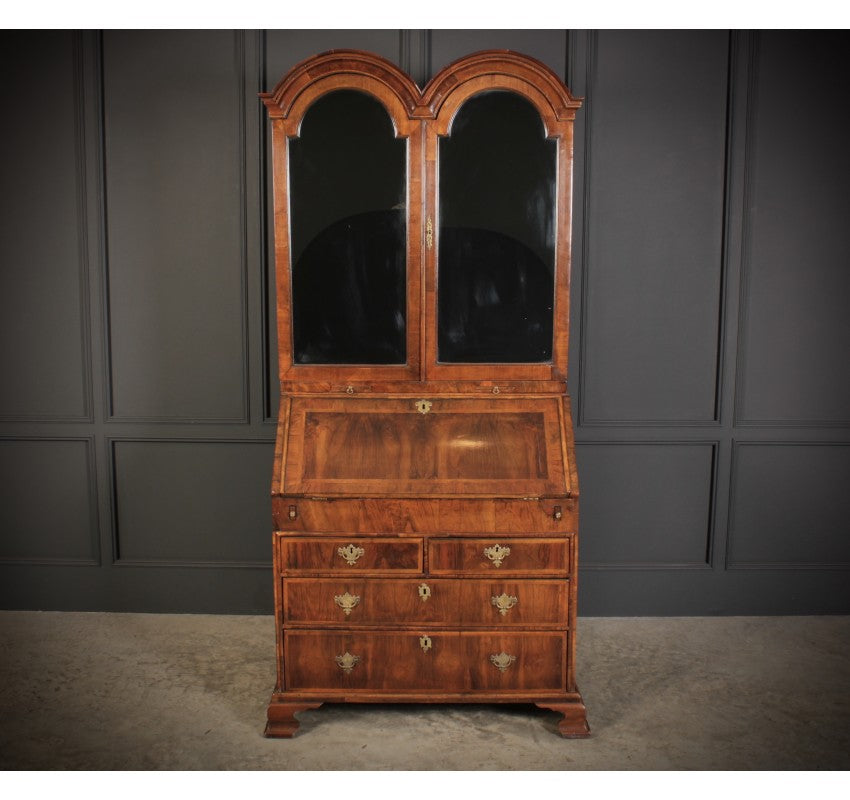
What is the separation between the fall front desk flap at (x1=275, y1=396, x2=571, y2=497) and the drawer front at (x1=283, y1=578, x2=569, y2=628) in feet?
1.05

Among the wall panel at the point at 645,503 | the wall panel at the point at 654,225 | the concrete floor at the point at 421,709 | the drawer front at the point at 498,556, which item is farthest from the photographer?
the wall panel at the point at 645,503

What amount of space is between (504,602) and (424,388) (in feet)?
2.57

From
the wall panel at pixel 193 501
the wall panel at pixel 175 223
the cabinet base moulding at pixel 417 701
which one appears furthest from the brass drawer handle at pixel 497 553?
the wall panel at pixel 175 223

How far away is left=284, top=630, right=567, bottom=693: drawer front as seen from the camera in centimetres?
237

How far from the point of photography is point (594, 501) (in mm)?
3236

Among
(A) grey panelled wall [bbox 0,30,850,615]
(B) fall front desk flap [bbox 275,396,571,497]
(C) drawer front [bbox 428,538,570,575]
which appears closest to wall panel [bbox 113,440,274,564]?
(A) grey panelled wall [bbox 0,30,850,615]

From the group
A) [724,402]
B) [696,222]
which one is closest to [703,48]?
[696,222]

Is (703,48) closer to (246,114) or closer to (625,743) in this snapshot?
(246,114)

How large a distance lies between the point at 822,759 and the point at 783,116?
8.34ft

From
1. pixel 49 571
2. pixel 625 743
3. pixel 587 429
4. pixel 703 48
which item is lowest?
pixel 625 743

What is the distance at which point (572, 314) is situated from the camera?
3.13 metres

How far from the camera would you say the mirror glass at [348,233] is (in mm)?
2400

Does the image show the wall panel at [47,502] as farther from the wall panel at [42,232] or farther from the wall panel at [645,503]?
the wall panel at [645,503]

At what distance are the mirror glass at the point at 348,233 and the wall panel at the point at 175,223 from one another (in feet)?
2.55
